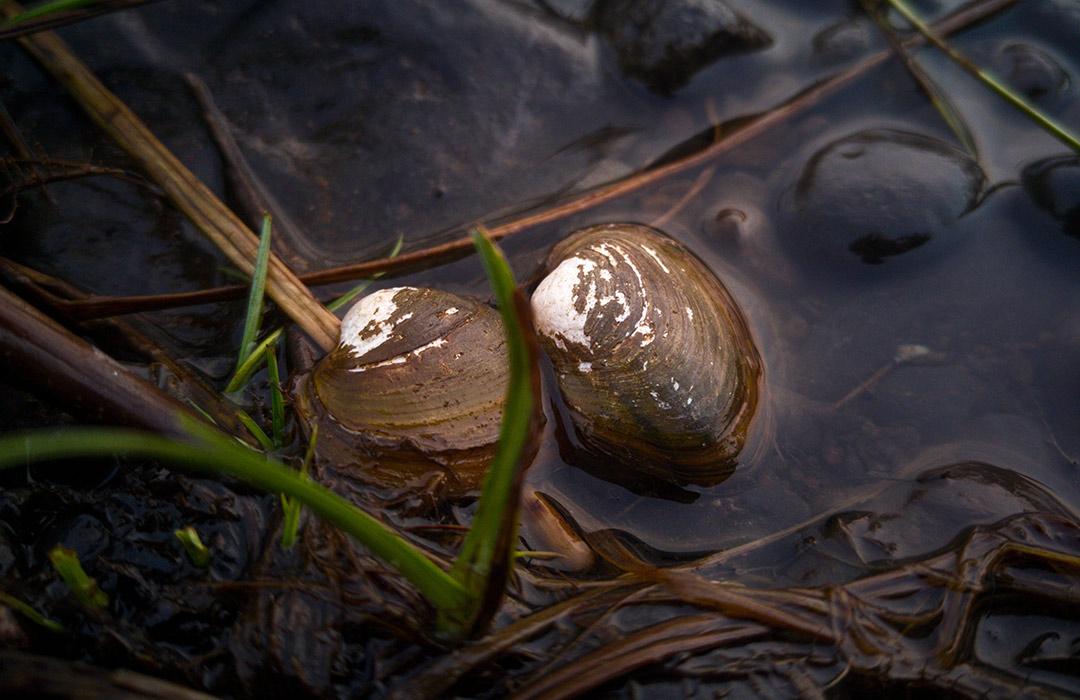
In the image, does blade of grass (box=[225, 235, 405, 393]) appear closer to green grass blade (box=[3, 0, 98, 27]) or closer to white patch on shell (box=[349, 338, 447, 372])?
white patch on shell (box=[349, 338, 447, 372])

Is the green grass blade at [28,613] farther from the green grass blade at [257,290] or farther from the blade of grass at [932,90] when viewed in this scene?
the blade of grass at [932,90]

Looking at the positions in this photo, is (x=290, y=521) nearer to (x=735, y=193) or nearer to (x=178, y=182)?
(x=178, y=182)

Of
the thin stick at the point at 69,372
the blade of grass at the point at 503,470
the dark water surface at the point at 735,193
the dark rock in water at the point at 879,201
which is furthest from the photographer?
the dark rock in water at the point at 879,201

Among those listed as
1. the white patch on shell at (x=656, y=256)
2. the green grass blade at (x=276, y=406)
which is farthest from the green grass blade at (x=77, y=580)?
the white patch on shell at (x=656, y=256)

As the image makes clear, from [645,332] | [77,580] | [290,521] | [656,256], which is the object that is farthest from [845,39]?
[77,580]

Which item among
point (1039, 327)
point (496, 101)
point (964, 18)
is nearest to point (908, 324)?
point (1039, 327)
